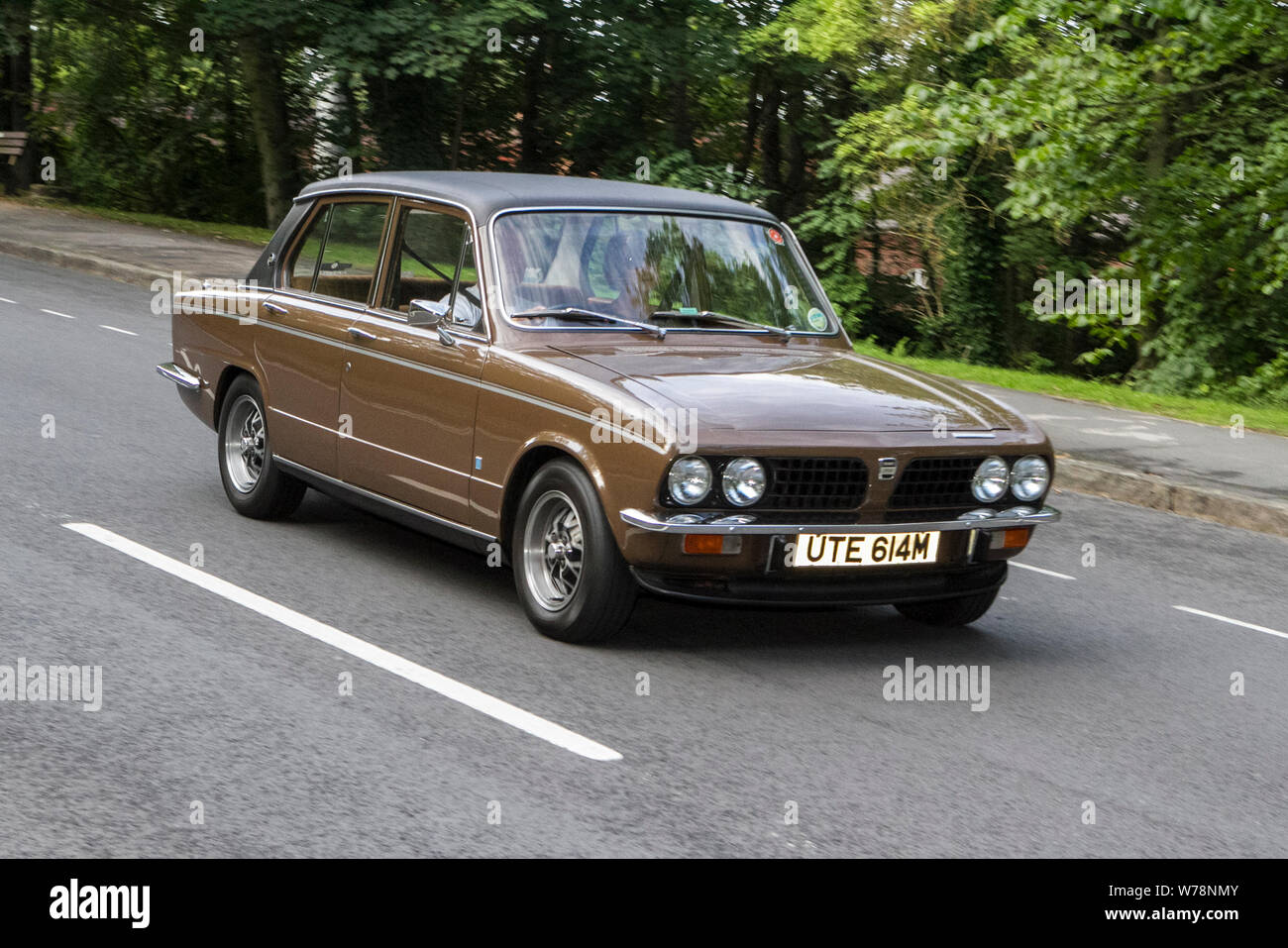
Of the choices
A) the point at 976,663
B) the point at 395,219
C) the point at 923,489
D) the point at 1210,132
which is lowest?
the point at 976,663

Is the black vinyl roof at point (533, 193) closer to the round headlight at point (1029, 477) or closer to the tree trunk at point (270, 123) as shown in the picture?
the round headlight at point (1029, 477)

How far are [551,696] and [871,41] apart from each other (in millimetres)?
22014

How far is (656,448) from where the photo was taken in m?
5.77

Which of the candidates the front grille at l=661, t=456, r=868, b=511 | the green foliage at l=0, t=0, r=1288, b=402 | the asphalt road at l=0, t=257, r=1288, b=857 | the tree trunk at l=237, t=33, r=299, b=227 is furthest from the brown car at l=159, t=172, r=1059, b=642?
the tree trunk at l=237, t=33, r=299, b=227

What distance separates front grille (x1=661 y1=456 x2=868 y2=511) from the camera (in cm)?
585

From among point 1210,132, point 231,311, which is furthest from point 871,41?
point 231,311

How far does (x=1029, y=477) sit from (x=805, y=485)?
3.54ft

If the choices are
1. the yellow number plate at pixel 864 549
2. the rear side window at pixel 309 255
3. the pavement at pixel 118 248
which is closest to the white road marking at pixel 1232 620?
the yellow number plate at pixel 864 549

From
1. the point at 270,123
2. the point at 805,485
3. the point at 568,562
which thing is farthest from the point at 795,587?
the point at 270,123

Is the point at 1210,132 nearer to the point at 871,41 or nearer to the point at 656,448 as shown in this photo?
the point at 871,41

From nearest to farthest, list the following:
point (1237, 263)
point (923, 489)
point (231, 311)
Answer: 1. point (923, 489)
2. point (231, 311)
3. point (1237, 263)

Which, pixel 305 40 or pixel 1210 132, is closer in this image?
pixel 1210 132
